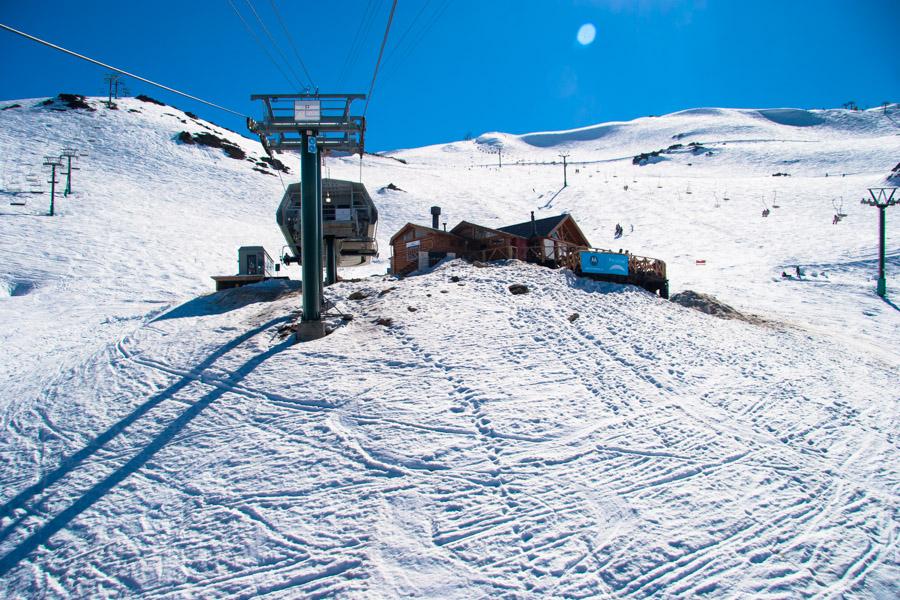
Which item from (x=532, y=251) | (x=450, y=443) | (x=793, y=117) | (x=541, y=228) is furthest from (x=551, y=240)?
(x=793, y=117)

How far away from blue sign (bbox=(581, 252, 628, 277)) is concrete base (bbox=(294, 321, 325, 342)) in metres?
12.3

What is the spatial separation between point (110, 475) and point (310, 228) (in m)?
7.42

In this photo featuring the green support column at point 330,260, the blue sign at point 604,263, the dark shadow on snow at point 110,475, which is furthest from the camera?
the green support column at point 330,260

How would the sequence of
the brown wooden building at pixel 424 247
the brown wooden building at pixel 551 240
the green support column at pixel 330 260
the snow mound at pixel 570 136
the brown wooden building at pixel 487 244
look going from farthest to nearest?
the snow mound at pixel 570 136
the brown wooden building at pixel 424 247
the brown wooden building at pixel 487 244
the brown wooden building at pixel 551 240
the green support column at pixel 330 260

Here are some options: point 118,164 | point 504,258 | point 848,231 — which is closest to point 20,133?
point 118,164

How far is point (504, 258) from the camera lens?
2220 centimetres

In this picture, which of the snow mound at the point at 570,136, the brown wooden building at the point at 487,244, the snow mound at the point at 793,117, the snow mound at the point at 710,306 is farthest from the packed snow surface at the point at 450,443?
the snow mound at the point at 793,117

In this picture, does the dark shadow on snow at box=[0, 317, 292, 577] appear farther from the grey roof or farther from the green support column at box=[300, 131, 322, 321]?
the grey roof

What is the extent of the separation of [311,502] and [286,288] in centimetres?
1506

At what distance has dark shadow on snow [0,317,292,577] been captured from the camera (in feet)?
19.0

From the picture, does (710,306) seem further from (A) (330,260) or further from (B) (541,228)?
(A) (330,260)

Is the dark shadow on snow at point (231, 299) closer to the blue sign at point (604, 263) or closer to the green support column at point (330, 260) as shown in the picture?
the green support column at point (330, 260)

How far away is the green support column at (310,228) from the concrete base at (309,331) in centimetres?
17

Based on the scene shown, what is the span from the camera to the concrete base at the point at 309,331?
40.2 feet
